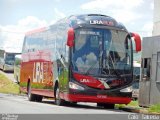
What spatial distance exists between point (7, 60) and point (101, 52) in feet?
168

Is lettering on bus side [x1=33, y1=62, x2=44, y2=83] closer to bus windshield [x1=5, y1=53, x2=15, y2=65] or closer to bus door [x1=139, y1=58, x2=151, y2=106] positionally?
bus door [x1=139, y1=58, x2=151, y2=106]

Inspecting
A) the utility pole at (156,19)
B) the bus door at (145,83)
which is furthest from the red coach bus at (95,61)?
the utility pole at (156,19)

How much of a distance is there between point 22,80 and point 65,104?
8770 mm

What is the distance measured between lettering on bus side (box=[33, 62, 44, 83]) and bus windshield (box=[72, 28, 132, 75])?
18.6 feet

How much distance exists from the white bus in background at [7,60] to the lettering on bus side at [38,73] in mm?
42962

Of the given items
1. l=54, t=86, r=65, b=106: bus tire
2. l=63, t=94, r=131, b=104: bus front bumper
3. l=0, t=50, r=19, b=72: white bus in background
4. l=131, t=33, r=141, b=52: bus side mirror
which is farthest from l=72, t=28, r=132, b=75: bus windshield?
l=0, t=50, r=19, b=72: white bus in background

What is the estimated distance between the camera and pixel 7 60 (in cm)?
7362

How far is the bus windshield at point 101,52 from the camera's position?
2319 centimetres

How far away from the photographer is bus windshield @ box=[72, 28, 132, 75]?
23.2 meters

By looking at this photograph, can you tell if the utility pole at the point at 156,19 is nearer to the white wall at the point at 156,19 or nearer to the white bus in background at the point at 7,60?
the white wall at the point at 156,19

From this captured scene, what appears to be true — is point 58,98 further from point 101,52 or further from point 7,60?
point 7,60

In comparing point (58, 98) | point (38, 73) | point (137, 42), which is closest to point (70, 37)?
point (137, 42)

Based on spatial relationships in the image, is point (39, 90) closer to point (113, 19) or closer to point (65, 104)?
point (65, 104)

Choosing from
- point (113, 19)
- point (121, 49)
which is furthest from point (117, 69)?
point (113, 19)
